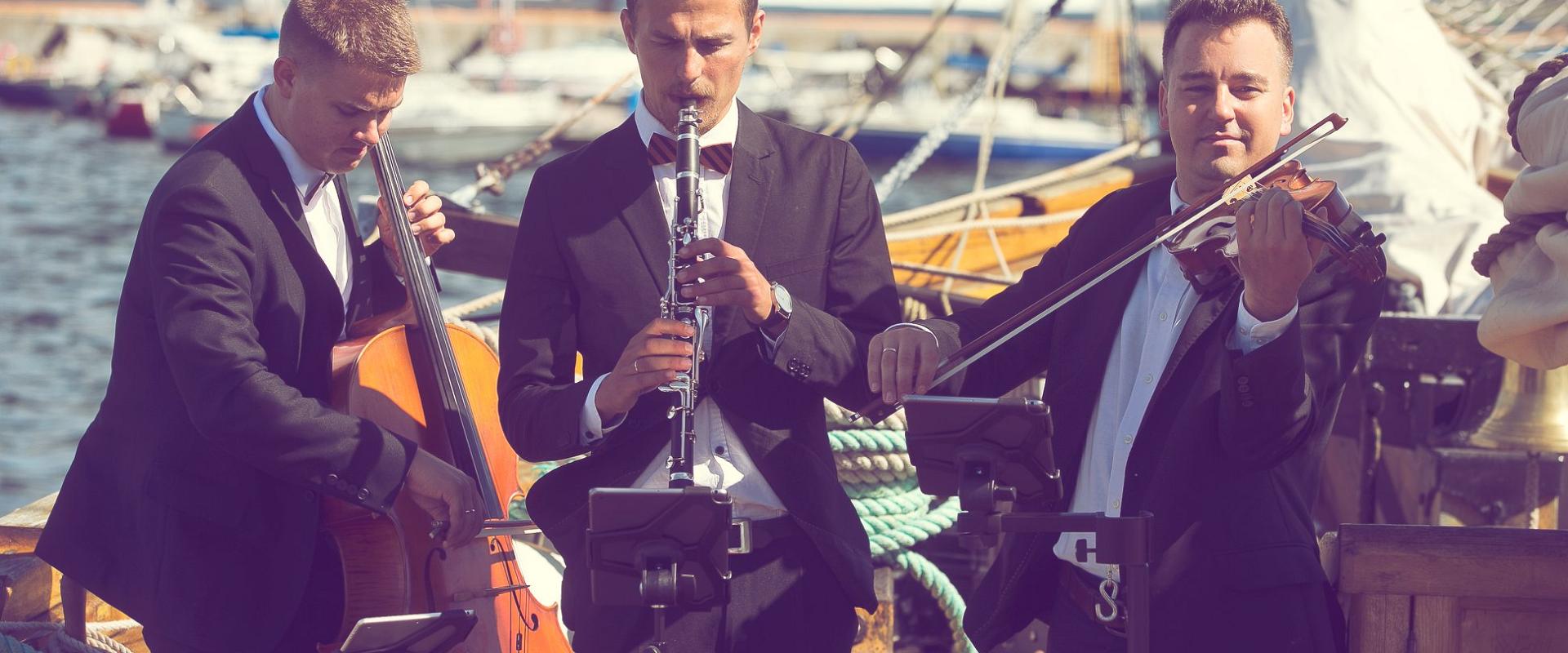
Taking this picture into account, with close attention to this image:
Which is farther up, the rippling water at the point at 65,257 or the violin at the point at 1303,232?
the rippling water at the point at 65,257

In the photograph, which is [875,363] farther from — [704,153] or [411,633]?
[411,633]

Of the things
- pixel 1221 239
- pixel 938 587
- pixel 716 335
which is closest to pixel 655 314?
pixel 716 335

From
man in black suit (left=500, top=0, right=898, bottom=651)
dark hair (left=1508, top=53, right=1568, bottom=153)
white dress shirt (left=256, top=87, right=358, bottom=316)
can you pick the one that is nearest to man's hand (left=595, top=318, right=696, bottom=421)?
man in black suit (left=500, top=0, right=898, bottom=651)

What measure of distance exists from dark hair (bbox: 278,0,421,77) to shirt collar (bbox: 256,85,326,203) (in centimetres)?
14

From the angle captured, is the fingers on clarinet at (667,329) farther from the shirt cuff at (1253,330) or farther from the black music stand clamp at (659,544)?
the shirt cuff at (1253,330)

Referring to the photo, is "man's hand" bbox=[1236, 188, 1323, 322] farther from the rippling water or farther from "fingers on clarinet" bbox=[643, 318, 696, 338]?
the rippling water

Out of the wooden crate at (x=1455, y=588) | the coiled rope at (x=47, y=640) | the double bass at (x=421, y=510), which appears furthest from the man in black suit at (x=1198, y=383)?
the coiled rope at (x=47, y=640)

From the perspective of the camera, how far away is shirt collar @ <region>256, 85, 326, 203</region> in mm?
3129

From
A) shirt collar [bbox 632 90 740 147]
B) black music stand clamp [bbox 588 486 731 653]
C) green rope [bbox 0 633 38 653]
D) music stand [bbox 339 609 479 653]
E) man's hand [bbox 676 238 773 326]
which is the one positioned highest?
shirt collar [bbox 632 90 740 147]

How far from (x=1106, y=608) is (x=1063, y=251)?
2.10 ft

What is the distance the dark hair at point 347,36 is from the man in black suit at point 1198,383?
1044 mm

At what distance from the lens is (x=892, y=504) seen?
4.37 m

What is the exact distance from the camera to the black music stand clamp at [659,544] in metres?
2.29

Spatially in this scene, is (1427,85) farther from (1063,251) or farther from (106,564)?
(106,564)
